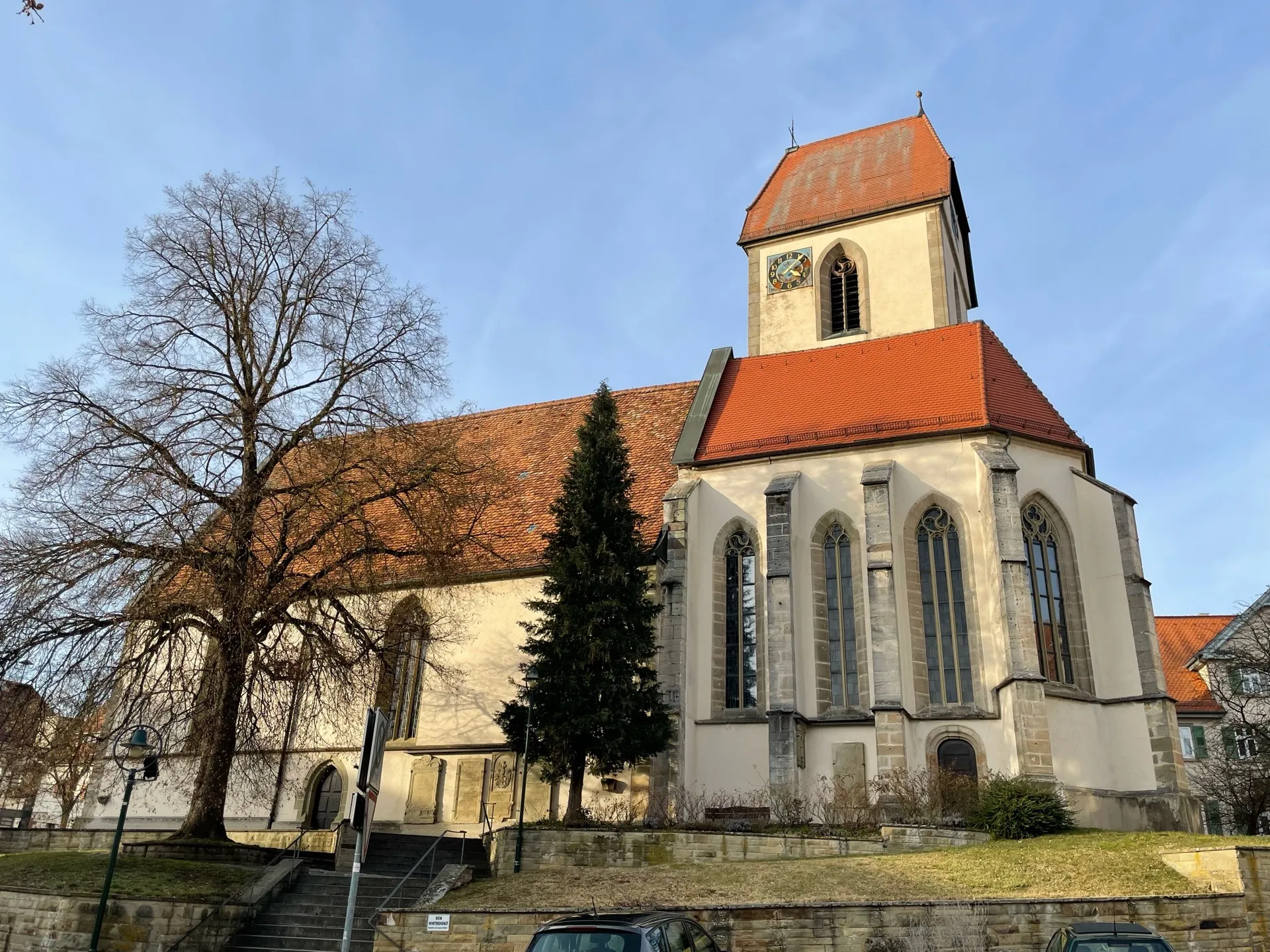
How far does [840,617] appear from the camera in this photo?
812 inches

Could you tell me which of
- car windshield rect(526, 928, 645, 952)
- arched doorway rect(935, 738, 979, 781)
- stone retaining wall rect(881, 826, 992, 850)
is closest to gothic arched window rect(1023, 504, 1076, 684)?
arched doorway rect(935, 738, 979, 781)

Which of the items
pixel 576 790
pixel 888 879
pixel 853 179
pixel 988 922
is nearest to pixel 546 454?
pixel 576 790

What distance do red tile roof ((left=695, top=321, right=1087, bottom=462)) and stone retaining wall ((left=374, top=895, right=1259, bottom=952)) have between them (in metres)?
11.0

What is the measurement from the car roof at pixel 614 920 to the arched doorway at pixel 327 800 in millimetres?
15701

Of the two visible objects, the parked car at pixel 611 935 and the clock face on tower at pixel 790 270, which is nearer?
the parked car at pixel 611 935

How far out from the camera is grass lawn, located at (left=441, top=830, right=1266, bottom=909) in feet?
40.9

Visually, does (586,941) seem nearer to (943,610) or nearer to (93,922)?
(93,922)

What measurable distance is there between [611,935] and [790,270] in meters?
23.5

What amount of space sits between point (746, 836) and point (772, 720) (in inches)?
130

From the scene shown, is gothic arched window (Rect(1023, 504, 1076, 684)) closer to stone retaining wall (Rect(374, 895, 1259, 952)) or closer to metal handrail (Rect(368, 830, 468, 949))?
stone retaining wall (Rect(374, 895, 1259, 952))

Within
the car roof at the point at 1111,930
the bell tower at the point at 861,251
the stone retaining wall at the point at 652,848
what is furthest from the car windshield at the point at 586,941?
the bell tower at the point at 861,251

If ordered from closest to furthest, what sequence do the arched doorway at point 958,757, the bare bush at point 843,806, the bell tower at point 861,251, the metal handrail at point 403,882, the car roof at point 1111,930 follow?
the car roof at point 1111,930
the metal handrail at point 403,882
the bare bush at point 843,806
the arched doorway at point 958,757
the bell tower at point 861,251

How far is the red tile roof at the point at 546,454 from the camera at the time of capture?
2305cm

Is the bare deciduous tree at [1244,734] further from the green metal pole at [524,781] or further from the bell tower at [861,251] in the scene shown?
the green metal pole at [524,781]
